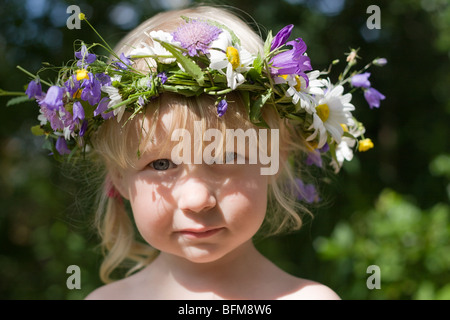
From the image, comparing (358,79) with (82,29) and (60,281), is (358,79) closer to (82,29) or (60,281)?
(82,29)

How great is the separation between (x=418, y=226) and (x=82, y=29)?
2122mm

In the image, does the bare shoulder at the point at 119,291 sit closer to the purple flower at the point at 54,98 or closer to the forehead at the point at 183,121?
the forehead at the point at 183,121

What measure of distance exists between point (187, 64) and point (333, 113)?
57cm

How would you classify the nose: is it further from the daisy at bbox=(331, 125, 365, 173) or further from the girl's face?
the daisy at bbox=(331, 125, 365, 173)

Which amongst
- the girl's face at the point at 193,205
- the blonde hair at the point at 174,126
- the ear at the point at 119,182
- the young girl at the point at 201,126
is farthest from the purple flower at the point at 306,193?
the ear at the point at 119,182

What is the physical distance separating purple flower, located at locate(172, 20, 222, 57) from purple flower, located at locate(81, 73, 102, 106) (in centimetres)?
26

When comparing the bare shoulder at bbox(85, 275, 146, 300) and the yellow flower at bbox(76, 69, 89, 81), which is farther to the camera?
the bare shoulder at bbox(85, 275, 146, 300)

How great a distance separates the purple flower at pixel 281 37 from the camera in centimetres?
162

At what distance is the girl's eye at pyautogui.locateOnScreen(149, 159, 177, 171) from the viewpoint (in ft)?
5.60

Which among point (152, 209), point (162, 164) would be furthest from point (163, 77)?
point (152, 209)

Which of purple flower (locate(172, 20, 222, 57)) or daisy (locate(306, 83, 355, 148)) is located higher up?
purple flower (locate(172, 20, 222, 57))

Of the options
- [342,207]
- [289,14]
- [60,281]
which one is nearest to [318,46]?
[289,14]

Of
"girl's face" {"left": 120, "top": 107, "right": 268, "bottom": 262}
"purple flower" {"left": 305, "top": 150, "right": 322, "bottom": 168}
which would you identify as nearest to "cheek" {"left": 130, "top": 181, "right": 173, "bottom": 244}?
"girl's face" {"left": 120, "top": 107, "right": 268, "bottom": 262}

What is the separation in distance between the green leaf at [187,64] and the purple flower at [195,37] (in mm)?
32
